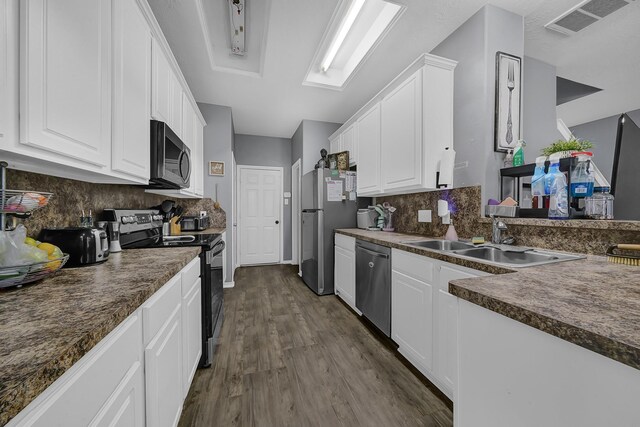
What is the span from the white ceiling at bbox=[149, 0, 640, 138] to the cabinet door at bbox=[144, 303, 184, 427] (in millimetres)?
2244

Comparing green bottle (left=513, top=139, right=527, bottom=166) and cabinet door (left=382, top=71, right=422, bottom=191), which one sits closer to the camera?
green bottle (left=513, top=139, right=527, bottom=166)

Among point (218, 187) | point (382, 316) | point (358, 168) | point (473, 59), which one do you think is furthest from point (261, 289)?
point (473, 59)

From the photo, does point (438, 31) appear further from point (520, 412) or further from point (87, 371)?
point (87, 371)

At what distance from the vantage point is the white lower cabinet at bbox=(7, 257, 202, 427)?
0.44 metres

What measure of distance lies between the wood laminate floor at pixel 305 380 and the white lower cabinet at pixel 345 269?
25cm

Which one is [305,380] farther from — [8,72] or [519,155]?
[519,155]

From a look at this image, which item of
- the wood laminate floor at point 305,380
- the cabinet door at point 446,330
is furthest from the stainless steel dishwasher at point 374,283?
the cabinet door at point 446,330

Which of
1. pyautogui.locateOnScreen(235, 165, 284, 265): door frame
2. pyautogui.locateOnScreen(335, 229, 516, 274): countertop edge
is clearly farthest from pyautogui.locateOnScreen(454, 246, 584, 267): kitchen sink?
pyautogui.locateOnScreen(235, 165, 284, 265): door frame

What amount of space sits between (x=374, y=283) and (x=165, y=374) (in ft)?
5.43

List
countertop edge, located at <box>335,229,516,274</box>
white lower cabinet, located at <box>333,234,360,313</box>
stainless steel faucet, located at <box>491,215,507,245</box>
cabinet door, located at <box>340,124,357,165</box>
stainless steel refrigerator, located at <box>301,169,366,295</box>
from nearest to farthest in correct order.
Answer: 1. countertop edge, located at <box>335,229,516,274</box>
2. stainless steel faucet, located at <box>491,215,507,245</box>
3. white lower cabinet, located at <box>333,234,360,313</box>
4. stainless steel refrigerator, located at <box>301,169,366,295</box>
5. cabinet door, located at <box>340,124,357,165</box>

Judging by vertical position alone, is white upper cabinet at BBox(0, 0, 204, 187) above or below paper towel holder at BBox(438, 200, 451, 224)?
above

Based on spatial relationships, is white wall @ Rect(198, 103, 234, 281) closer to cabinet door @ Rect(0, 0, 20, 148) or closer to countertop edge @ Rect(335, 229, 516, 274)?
countertop edge @ Rect(335, 229, 516, 274)

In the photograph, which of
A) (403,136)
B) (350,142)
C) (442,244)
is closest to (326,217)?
(350,142)

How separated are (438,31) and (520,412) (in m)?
2.63
